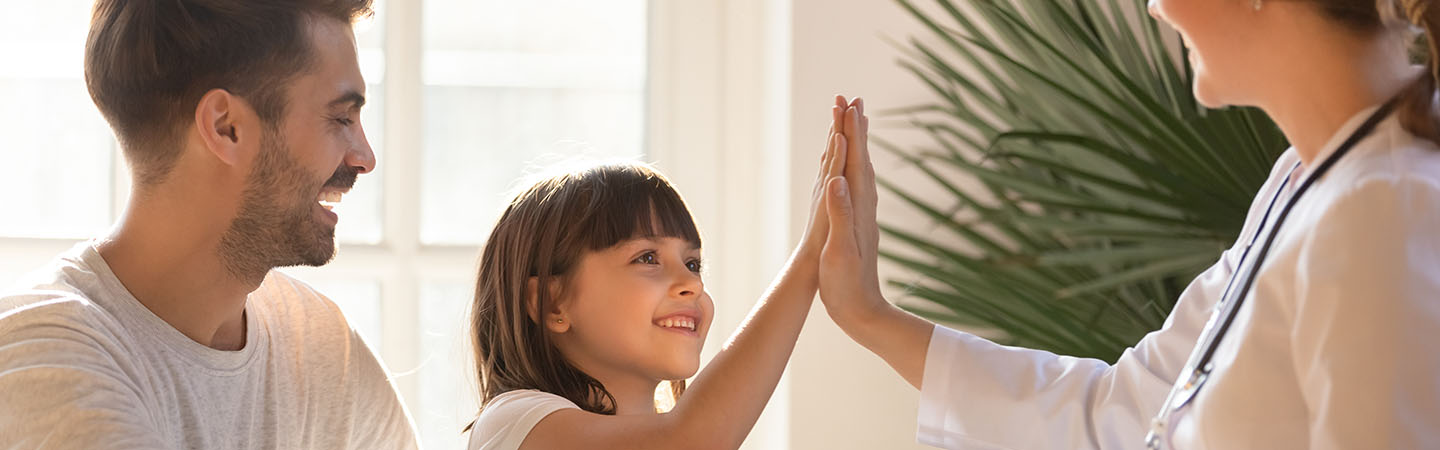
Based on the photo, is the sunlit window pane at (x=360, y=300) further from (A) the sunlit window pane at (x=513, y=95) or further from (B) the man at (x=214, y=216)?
(B) the man at (x=214, y=216)

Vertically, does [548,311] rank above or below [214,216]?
below

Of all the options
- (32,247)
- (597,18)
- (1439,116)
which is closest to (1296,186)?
(1439,116)

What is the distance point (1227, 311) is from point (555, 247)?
88cm

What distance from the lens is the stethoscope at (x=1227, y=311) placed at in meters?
1.01

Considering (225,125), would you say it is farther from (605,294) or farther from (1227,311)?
(1227,311)

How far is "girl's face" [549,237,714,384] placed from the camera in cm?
165

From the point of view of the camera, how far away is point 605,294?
166 centimetres

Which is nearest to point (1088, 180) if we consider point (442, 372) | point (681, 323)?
point (681, 323)

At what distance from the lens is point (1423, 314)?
0.91m

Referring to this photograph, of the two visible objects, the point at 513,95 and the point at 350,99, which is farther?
the point at 513,95

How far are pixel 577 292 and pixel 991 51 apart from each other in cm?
71

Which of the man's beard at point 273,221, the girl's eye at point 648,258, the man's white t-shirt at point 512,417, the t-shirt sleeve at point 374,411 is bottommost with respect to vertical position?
the t-shirt sleeve at point 374,411

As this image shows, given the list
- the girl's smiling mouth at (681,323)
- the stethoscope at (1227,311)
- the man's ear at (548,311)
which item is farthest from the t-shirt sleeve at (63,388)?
the stethoscope at (1227,311)

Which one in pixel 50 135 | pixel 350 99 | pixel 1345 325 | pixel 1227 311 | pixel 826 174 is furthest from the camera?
pixel 50 135
